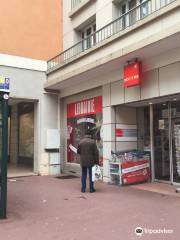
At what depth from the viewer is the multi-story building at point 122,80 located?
366 inches

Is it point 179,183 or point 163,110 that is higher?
point 163,110

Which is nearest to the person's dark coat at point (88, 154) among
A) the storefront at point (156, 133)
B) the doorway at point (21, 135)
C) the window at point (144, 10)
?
the storefront at point (156, 133)

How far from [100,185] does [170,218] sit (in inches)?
186

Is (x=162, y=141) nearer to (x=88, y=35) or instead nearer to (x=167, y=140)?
(x=167, y=140)

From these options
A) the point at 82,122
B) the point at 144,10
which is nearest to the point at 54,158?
the point at 82,122

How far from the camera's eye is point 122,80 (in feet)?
37.0

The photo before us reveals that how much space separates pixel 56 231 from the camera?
6004mm

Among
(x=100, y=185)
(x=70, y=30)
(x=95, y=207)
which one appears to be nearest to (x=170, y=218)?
(x=95, y=207)

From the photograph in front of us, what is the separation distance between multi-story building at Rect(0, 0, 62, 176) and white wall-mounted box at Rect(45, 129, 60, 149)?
0.62 ft

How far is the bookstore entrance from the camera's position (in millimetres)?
10664

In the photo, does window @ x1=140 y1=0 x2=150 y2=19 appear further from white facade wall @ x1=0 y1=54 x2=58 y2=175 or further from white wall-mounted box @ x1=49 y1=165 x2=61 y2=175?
white wall-mounted box @ x1=49 y1=165 x2=61 y2=175

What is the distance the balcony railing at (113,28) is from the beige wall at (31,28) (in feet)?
2.16

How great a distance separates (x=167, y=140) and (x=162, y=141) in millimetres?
269

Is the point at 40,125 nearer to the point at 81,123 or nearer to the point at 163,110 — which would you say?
the point at 81,123
